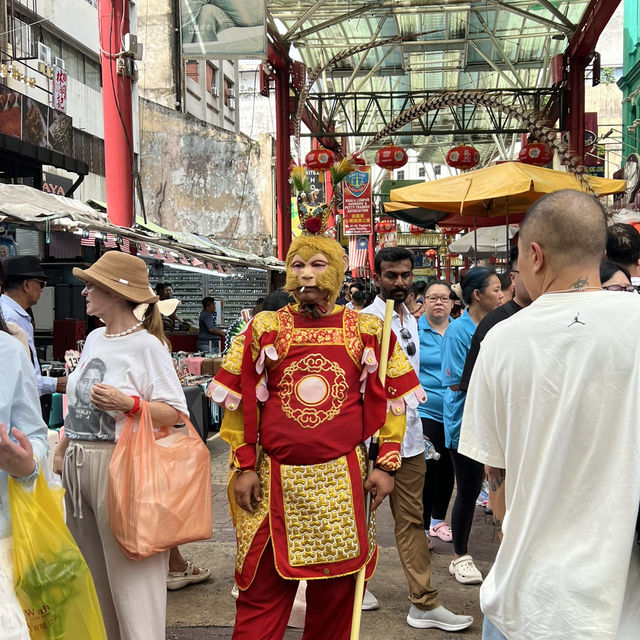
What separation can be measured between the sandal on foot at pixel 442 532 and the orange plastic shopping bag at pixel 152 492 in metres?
2.82

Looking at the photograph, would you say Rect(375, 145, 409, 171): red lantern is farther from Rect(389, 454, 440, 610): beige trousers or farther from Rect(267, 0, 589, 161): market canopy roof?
Rect(389, 454, 440, 610): beige trousers

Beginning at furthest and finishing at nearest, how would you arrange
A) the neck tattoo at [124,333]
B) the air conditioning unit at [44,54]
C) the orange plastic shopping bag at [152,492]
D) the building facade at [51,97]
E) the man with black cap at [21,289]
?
the air conditioning unit at [44,54] < the building facade at [51,97] < the man with black cap at [21,289] < the neck tattoo at [124,333] < the orange plastic shopping bag at [152,492]

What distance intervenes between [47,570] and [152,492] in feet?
3.36

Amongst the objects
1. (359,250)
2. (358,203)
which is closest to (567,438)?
(358,203)

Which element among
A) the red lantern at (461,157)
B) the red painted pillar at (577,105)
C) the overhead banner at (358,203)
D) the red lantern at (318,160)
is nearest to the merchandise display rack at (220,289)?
the red lantern at (318,160)

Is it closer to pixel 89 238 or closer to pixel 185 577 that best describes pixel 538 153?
pixel 89 238

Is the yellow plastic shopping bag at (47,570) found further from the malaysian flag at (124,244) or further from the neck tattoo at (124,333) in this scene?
the malaysian flag at (124,244)

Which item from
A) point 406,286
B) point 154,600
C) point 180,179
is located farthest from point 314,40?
point 154,600

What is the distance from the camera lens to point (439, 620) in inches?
170

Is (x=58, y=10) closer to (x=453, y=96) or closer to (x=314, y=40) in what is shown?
(x=314, y=40)

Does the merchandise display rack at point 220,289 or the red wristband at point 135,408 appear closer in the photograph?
the red wristband at point 135,408

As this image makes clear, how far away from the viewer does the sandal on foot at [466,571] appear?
4.98m

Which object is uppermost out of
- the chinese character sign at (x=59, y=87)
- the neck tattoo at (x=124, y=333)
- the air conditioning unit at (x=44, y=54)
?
the air conditioning unit at (x=44, y=54)

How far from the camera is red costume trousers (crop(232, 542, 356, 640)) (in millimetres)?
3227
